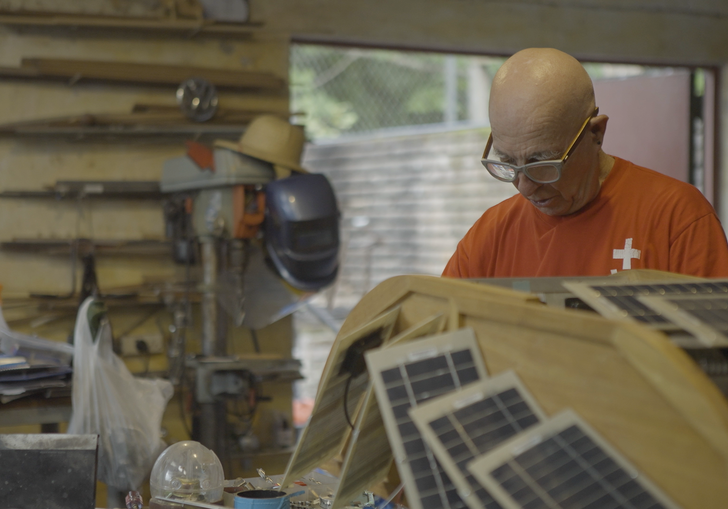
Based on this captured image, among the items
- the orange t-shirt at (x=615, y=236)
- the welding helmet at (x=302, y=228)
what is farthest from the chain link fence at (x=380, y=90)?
the orange t-shirt at (x=615, y=236)

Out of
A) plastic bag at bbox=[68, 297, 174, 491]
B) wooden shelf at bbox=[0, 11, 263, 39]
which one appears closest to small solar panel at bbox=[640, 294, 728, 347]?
plastic bag at bbox=[68, 297, 174, 491]

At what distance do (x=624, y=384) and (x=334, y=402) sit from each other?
0.50 metres

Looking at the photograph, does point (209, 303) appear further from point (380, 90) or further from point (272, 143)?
point (380, 90)

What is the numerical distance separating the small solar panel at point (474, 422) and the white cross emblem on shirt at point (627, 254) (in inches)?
29.0

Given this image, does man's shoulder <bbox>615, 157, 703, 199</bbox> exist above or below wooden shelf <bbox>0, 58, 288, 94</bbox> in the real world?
below

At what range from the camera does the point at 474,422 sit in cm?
82

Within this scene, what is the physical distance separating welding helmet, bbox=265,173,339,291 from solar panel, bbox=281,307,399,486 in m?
1.95

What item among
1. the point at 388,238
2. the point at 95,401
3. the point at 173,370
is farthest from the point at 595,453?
the point at 388,238

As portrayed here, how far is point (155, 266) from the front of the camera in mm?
3615

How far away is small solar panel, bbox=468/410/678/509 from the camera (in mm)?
737

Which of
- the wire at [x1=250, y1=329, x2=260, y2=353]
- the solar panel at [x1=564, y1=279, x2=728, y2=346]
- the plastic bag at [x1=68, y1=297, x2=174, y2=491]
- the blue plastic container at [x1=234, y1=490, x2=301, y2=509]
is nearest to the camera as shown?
the solar panel at [x1=564, y1=279, x2=728, y2=346]

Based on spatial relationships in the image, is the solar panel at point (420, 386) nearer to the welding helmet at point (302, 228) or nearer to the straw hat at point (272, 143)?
the welding helmet at point (302, 228)

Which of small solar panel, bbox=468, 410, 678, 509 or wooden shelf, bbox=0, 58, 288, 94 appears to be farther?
wooden shelf, bbox=0, 58, 288, 94

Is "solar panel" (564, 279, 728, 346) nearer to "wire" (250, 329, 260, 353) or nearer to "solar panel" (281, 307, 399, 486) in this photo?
"solar panel" (281, 307, 399, 486)
